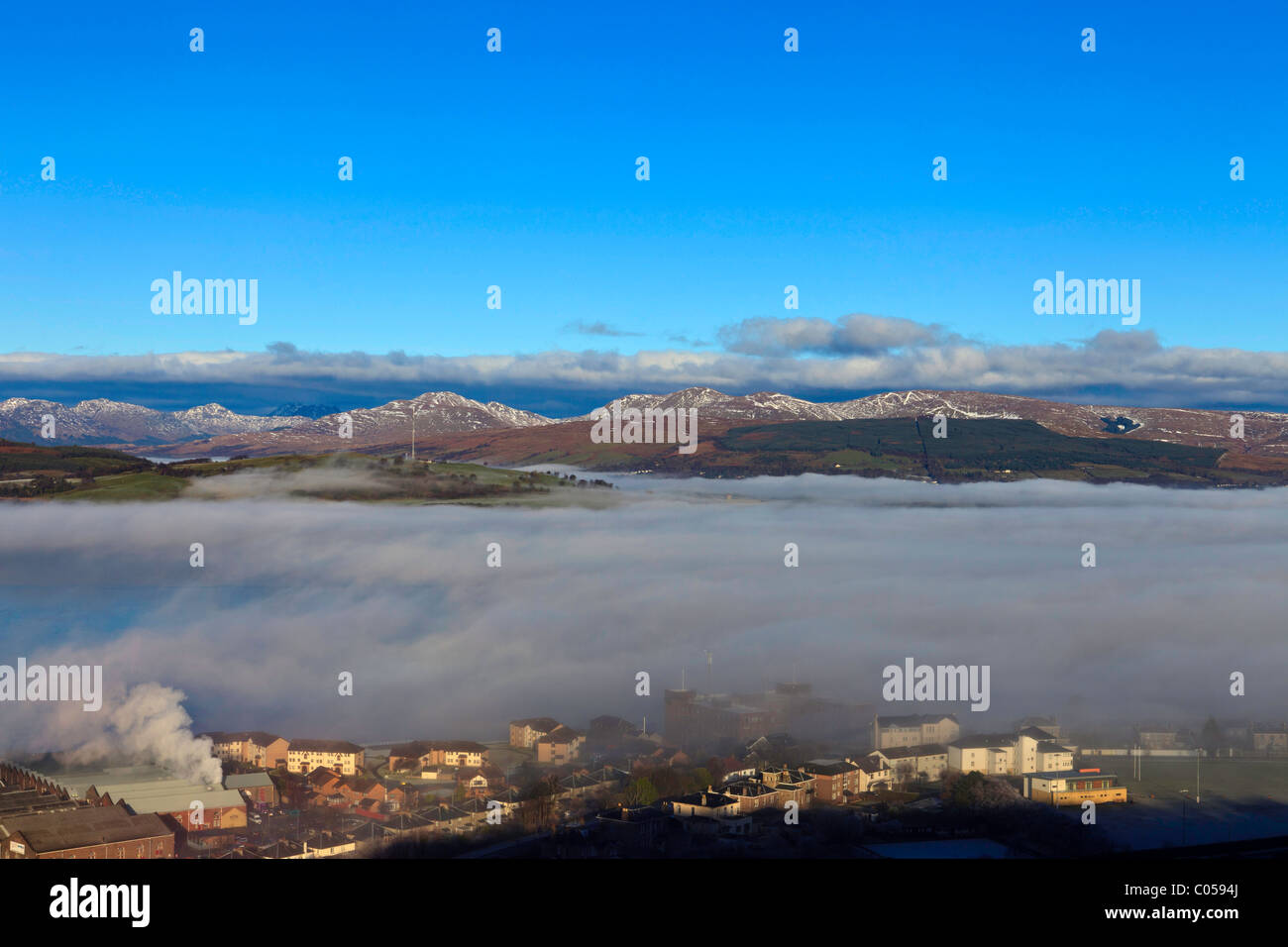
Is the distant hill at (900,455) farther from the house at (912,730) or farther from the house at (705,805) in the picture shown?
the house at (705,805)

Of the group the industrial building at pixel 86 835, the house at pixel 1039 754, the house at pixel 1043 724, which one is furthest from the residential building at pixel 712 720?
the industrial building at pixel 86 835

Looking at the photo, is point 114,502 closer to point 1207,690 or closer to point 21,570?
point 21,570

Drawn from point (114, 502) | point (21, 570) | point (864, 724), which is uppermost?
point (114, 502)

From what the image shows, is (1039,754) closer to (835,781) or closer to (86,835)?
(835,781)

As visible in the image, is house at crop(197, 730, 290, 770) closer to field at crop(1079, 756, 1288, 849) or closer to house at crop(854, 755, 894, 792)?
house at crop(854, 755, 894, 792)

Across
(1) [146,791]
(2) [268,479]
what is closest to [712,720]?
(1) [146,791]

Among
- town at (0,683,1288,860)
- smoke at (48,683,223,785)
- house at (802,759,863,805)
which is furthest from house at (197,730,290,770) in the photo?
house at (802,759,863,805)
